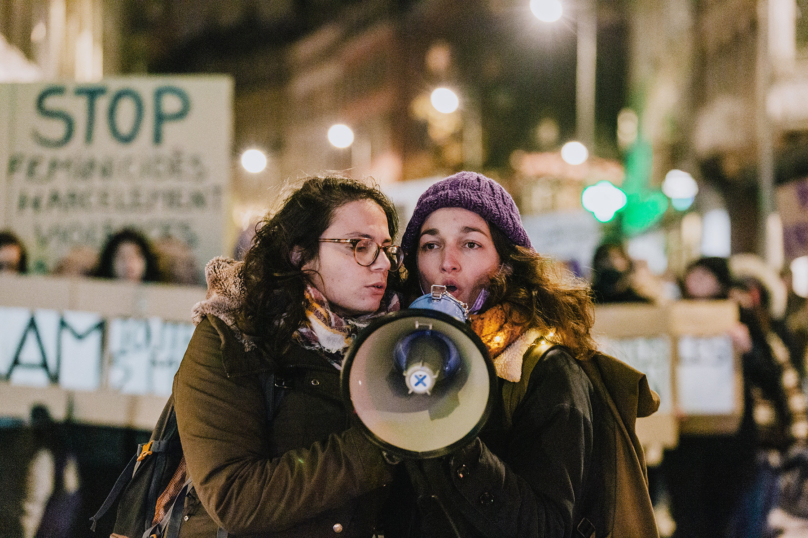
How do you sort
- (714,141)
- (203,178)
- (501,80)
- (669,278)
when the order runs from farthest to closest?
(501,80) < (714,141) < (669,278) < (203,178)

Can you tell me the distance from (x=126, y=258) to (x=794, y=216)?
17.9 feet

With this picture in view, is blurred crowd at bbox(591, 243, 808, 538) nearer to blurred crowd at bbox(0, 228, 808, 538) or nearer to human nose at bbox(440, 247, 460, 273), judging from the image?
blurred crowd at bbox(0, 228, 808, 538)

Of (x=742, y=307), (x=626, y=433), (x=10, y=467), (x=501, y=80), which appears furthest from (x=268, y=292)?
(x=501, y=80)

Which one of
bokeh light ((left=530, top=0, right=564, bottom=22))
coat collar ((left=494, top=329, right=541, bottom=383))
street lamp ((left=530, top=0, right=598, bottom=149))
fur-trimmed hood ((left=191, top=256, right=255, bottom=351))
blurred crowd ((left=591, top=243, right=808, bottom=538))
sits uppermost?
street lamp ((left=530, top=0, right=598, bottom=149))

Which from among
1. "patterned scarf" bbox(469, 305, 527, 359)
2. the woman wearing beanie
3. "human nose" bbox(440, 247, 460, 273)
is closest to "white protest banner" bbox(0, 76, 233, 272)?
the woman wearing beanie

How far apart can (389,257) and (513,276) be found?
433 mm

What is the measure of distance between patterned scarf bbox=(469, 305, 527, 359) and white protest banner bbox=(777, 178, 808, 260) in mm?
4792

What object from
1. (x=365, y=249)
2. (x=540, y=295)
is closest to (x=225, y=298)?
(x=365, y=249)

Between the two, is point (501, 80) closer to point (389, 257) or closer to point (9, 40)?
point (9, 40)

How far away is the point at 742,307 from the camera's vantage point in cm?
512

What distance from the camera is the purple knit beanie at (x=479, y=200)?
91.0 inches

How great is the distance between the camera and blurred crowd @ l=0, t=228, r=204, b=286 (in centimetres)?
485

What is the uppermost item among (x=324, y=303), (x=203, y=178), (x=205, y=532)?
(x=203, y=178)

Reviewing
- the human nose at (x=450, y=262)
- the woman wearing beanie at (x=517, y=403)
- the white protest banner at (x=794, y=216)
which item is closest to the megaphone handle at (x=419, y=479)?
the woman wearing beanie at (x=517, y=403)
